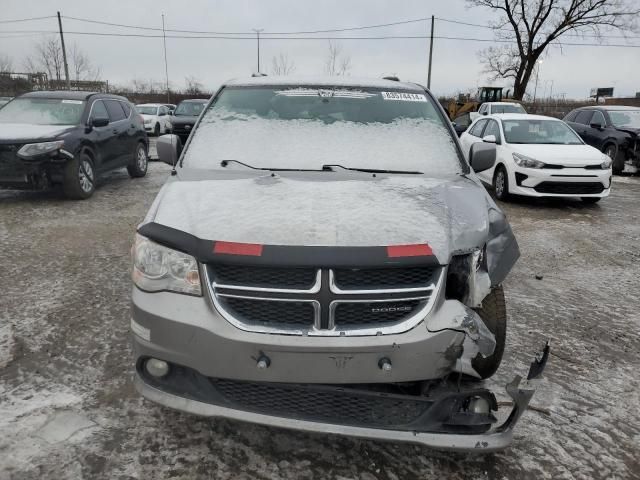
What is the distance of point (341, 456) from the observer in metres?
2.26

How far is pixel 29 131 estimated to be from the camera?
7.19m

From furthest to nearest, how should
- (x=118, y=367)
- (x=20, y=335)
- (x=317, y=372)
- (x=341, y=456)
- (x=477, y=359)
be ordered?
(x=20, y=335)
(x=118, y=367)
(x=341, y=456)
(x=477, y=359)
(x=317, y=372)

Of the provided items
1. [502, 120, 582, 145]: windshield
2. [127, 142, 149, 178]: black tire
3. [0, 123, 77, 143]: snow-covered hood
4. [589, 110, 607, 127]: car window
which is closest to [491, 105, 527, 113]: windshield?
[589, 110, 607, 127]: car window

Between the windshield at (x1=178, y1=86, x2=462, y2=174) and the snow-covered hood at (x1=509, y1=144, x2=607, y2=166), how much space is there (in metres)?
5.16

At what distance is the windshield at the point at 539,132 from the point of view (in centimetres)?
868

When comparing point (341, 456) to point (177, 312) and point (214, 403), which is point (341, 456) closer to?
point (214, 403)

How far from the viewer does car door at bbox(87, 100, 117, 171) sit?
26.4 ft

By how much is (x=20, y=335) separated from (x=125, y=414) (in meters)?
1.36

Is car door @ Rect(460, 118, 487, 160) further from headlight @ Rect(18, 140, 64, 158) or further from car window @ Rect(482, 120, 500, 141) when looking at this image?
headlight @ Rect(18, 140, 64, 158)

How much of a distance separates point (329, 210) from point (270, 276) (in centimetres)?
47

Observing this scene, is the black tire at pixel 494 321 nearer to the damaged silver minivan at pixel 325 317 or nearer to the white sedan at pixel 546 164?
the damaged silver minivan at pixel 325 317

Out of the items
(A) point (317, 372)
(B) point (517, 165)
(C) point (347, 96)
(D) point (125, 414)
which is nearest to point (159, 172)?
(B) point (517, 165)

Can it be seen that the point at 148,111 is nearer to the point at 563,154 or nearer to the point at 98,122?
the point at 98,122

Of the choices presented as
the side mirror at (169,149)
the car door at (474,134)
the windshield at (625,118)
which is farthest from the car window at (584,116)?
the side mirror at (169,149)
